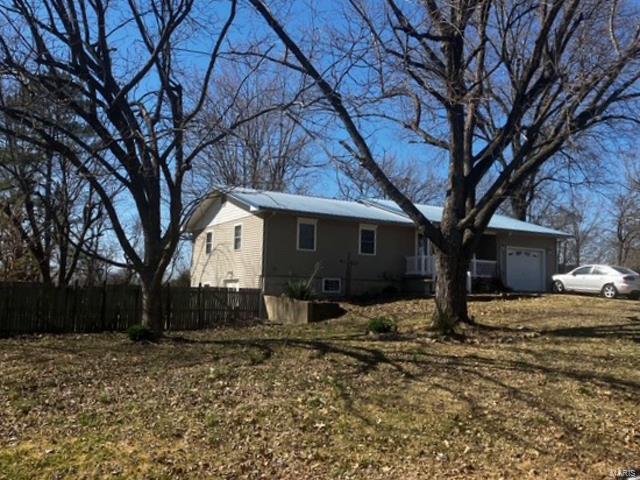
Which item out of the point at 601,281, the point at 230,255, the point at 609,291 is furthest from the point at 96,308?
the point at 601,281

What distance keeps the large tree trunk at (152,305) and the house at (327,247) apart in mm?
8447

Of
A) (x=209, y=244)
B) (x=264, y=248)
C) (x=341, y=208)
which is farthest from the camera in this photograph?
(x=209, y=244)

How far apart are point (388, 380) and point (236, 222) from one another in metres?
17.0

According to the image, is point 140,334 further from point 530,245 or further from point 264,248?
point 530,245

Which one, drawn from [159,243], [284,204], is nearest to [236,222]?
[284,204]

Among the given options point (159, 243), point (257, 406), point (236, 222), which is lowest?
point (257, 406)

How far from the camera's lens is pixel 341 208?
2545 centimetres

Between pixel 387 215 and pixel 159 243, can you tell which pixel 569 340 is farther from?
pixel 387 215

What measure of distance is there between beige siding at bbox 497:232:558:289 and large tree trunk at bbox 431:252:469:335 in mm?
15129

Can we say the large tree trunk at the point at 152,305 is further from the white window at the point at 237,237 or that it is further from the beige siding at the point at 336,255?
the white window at the point at 237,237

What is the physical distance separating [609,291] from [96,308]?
19.4m

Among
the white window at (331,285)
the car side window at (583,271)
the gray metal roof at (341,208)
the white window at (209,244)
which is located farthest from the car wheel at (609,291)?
the white window at (209,244)

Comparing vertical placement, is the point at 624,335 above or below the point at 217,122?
below

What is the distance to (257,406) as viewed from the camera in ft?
23.4
